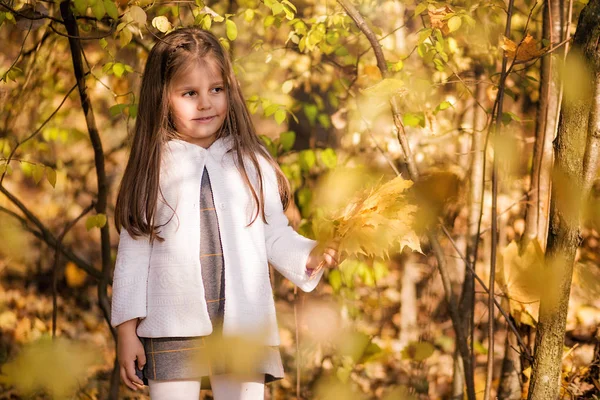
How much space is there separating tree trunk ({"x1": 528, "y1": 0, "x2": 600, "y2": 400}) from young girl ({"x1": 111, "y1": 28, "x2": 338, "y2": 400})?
664mm

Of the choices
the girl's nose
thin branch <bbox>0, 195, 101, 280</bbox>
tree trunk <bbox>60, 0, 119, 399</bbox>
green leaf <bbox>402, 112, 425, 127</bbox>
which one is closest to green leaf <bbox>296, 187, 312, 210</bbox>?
green leaf <bbox>402, 112, 425, 127</bbox>

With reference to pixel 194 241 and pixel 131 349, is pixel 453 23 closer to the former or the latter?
pixel 194 241

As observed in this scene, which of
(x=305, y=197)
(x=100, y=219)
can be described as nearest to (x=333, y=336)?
(x=305, y=197)

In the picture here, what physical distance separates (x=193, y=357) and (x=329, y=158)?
1.29m

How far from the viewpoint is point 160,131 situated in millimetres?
1912

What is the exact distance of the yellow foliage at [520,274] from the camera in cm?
257

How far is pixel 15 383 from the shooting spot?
3105 millimetres

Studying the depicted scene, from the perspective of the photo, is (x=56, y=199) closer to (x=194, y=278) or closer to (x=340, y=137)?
(x=340, y=137)

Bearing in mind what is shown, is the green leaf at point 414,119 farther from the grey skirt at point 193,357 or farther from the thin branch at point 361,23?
the grey skirt at point 193,357

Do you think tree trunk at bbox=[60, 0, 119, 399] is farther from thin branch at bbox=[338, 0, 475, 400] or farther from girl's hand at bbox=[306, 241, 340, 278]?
girl's hand at bbox=[306, 241, 340, 278]

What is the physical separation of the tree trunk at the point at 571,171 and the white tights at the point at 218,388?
0.84 meters

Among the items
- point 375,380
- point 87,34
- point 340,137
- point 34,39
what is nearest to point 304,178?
point 340,137

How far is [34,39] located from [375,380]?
2250mm

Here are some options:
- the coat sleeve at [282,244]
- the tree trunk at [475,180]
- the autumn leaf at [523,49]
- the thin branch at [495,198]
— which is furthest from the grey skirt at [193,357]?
the tree trunk at [475,180]
